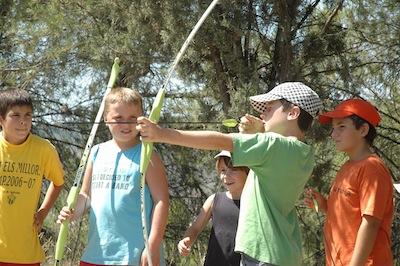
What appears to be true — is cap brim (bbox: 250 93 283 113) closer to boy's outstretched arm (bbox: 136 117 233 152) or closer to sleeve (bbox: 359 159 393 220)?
boy's outstretched arm (bbox: 136 117 233 152)

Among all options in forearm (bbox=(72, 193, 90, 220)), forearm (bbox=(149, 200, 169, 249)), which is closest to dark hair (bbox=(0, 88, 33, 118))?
forearm (bbox=(72, 193, 90, 220))

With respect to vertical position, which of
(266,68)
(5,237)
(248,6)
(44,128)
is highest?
(248,6)

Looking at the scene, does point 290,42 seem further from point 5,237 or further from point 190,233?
point 5,237

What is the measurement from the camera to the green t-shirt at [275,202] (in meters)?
2.72

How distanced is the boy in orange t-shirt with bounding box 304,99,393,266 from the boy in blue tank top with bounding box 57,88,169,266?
71 cm

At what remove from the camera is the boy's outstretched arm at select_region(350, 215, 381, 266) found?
10.0ft

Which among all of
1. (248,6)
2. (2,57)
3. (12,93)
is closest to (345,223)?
(12,93)

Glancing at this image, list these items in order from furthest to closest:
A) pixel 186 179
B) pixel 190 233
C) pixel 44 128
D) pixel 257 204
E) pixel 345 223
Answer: pixel 44 128
pixel 186 179
pixel 190 233
pixel 345 223
pixel 257 204

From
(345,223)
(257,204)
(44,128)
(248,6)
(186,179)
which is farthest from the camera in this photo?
(44,128)

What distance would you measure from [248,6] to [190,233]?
1909 mm

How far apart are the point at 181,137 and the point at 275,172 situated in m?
0.46

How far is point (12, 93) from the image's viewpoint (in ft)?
12.2

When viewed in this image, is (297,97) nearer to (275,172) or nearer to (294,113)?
(294,113)

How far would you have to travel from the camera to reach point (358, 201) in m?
3.18
